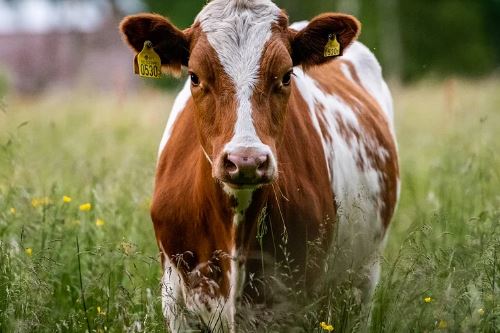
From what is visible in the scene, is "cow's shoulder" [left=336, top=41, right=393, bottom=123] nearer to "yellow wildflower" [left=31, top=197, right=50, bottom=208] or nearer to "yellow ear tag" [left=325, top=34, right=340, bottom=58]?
"yellow ear tag" [left=325, top=34, right=340, bottom=58]

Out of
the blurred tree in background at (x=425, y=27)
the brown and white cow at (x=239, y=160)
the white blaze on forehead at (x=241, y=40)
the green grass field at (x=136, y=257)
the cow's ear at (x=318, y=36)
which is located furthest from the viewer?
the blurred tree in background at (x=425, y=27)

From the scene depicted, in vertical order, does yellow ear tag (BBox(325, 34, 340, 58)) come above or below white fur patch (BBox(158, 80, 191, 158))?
above

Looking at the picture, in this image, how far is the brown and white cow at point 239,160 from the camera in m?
4.06

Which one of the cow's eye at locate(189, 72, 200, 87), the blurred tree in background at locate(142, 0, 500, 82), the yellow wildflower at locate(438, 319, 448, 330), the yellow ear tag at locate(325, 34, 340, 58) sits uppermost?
the yellow ear tag at locate(325, 34, 340, 58)

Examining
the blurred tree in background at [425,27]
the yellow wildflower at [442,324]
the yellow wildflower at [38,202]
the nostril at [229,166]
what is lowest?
the blurred tree in background at [425,27]

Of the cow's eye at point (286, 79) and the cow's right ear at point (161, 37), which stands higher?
the cow's right ear at point (161, 37)

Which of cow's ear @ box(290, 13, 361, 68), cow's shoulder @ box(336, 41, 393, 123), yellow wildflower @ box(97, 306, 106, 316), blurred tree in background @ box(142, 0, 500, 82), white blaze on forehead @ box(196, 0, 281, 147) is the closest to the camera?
white blaze on forehead @ box(196, 0, 281, 147)

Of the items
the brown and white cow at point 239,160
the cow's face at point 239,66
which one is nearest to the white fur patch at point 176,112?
the brown and white cow at point 239,160

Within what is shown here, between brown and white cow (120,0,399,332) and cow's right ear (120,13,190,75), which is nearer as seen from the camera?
brown and white cow (120,0,399,332)

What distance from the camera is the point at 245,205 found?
14.2ft

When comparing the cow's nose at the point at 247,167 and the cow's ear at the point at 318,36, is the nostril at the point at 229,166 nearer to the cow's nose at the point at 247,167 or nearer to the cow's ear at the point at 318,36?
the cow's nose at the point at 247,167

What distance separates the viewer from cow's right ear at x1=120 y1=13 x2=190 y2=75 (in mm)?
4492

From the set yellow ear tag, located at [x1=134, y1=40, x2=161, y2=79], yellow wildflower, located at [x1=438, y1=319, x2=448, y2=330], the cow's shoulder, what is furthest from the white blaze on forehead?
the cow's shoulder

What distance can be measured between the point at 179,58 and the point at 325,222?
41.0 inches
